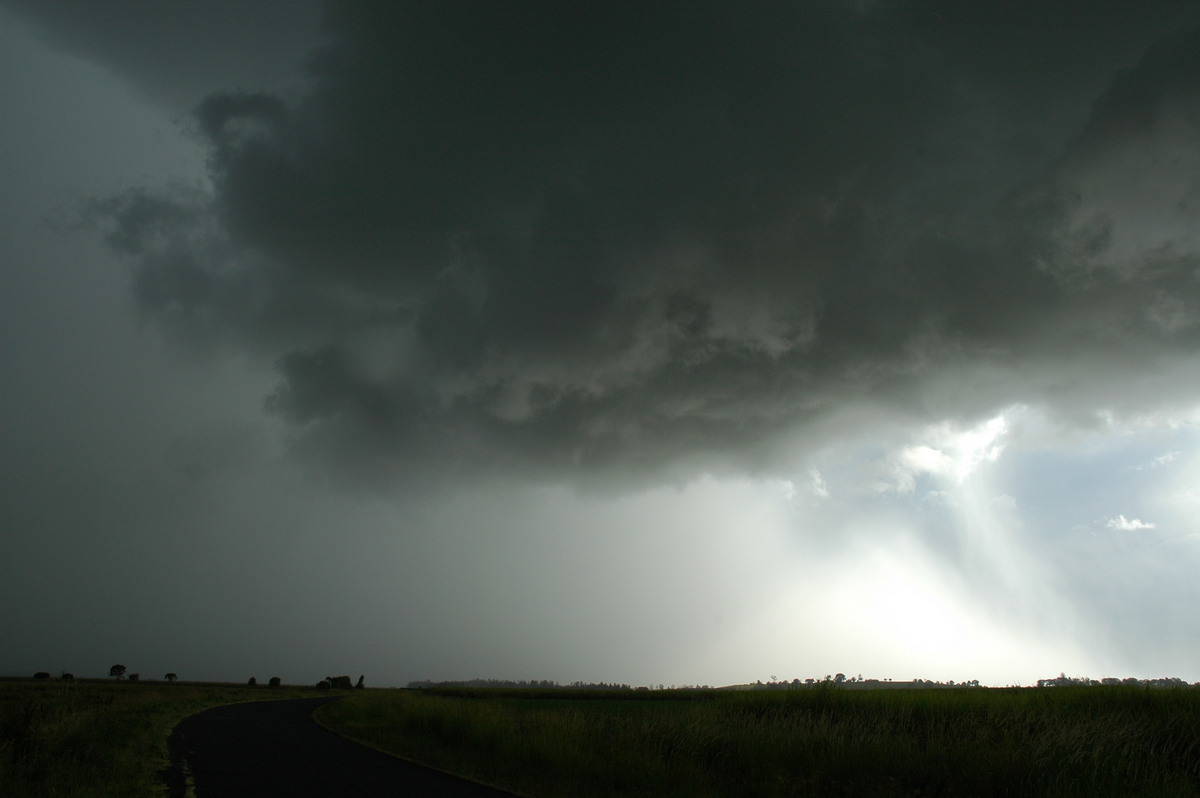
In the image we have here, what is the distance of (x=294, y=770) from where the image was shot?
57.2 feet

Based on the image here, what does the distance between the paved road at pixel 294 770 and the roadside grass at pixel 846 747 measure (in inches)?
61.0

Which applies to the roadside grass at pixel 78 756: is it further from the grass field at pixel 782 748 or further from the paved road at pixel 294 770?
the paved road at pixel 294 770

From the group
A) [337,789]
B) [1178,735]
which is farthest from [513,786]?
[1178,735]

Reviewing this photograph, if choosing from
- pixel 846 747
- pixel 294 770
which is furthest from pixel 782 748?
pixel 294 770

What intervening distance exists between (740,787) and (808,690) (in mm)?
12703

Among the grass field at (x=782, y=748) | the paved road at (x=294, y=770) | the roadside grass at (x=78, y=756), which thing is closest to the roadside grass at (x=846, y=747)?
the grass field at (x=782, y=748)

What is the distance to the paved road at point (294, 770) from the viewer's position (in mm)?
14523

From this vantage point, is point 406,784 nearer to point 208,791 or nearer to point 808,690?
point 208,791

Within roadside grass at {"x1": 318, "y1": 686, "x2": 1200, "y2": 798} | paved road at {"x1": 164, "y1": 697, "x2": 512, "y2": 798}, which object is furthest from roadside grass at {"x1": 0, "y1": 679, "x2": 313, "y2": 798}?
roadside grass at {"x1": 318, "y1": 686, "x2": 1200, "y2": 798}

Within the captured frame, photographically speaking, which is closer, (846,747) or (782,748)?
(846,747)

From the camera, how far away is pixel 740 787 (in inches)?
671

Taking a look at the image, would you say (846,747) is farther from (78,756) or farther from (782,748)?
(78,756)

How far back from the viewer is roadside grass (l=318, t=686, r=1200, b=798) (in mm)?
15336

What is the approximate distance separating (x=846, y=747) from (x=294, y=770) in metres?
15.2
